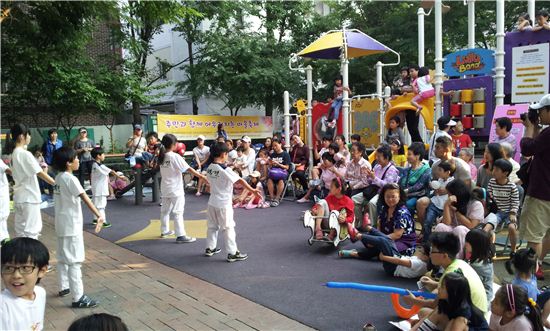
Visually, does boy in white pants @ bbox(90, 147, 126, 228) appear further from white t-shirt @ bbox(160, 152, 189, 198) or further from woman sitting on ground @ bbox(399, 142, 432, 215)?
woman sitting on ground @ bbox(399, 142, 432, 215)

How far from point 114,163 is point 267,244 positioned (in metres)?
11.1

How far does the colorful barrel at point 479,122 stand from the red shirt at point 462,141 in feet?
1.45

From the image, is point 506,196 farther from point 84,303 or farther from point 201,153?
point 201,153

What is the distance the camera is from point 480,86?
8.25m

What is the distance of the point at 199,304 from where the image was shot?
475 centimetres

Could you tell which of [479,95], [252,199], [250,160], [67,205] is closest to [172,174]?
[67,205]

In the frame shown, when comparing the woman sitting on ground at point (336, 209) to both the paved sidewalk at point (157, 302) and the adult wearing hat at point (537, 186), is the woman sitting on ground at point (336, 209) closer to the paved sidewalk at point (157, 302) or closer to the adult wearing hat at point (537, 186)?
the paved sidewalk at point (157, 302)

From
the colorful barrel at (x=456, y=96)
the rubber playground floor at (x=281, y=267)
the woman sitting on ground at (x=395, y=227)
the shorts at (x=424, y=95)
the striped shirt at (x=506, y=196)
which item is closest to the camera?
the rubber playground floor at (x=281, y=267)

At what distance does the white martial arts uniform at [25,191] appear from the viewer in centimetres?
563

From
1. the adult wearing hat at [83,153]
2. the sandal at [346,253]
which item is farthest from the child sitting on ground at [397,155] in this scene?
the adult wearing hat at [83,153]

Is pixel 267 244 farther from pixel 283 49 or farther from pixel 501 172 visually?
pixel 283 49

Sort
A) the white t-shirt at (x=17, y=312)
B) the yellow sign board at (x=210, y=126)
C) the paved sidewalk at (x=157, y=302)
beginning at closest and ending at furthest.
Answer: the white t-shirt at (x=17, y=312) → the paved sidewalk at (x=157, y=302) → the yellow sign board at (x=210, y=126)

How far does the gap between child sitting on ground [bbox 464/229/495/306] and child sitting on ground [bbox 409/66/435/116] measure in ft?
18.6

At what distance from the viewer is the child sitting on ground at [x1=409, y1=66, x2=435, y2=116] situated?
9203 mm
